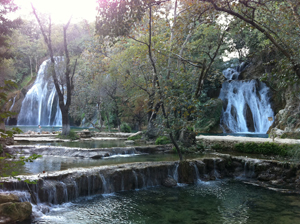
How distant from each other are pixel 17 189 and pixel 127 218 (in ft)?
9.14

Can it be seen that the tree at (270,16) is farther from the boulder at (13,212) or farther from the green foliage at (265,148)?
the boulder at (13,212)

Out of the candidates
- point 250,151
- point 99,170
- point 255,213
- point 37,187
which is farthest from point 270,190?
point 37,187

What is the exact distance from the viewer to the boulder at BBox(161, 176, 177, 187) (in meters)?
8.62

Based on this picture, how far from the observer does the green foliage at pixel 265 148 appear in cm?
1042

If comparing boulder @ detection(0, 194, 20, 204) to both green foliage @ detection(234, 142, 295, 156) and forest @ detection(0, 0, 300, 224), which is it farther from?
green foliage @ detection(234, 142, 295, 156)

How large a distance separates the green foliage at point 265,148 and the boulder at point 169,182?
4.97 meters

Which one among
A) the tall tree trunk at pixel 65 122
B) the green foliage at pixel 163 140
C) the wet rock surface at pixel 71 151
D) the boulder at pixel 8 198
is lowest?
the boulder at pixel 8 198

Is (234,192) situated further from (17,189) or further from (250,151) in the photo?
(17,189)

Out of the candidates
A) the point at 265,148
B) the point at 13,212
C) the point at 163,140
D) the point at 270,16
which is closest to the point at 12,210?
the point at 13,212

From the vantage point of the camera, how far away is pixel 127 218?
5.75 meters

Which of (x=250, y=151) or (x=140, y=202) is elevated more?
(x=250, y=151)

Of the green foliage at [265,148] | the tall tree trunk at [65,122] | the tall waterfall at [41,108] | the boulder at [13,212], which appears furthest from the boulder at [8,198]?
the tall waterfall at [41,108]

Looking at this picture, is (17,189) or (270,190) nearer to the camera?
(17,189)

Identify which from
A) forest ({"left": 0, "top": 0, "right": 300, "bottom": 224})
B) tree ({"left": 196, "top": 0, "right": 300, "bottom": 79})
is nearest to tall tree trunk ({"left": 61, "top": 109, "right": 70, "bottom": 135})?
forest ({"left": 0, "top": 0, "right": 300, "bottom": 224})
